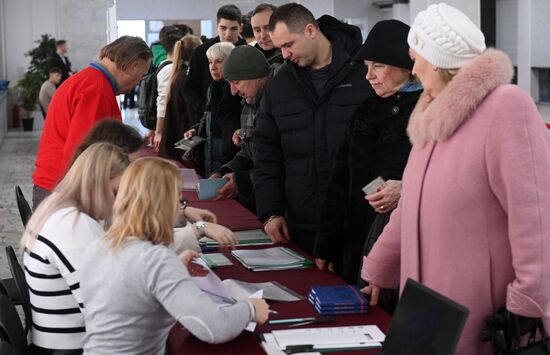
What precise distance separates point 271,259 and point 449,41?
1457mm

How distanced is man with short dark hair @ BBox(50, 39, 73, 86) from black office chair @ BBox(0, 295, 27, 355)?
16.1 meters

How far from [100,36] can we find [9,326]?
18.3 metres

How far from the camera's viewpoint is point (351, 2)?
25.2 m

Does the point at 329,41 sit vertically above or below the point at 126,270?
above

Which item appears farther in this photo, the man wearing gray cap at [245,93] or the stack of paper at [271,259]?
the man wearing gray cap at [245,93]

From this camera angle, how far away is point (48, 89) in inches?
683

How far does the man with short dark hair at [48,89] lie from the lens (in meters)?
17.2

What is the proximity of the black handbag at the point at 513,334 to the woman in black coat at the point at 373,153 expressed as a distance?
826 millimetres

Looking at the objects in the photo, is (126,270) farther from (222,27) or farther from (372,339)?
(222,27)

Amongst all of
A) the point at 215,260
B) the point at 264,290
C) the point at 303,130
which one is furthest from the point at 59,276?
the point at 303,130

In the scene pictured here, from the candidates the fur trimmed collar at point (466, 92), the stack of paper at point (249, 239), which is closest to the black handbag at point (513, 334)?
the fur trimmed collar at point (466, 92)

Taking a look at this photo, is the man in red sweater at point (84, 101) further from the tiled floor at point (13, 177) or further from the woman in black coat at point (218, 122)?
the tiled floor at point (13, 177)

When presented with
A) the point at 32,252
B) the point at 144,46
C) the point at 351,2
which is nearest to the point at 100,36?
the point at 351,2

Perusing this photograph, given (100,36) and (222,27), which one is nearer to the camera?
(222,27)
